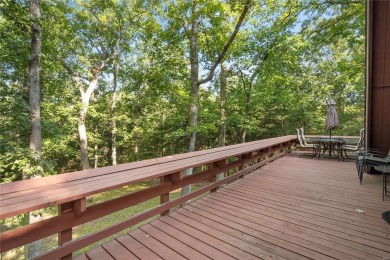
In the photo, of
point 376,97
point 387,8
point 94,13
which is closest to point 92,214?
point 376,97

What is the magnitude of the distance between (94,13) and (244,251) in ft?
39.2

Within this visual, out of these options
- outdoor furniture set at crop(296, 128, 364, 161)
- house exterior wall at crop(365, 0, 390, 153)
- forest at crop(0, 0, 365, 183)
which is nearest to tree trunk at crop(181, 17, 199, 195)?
forest at crop(0, 0, 365, 183)

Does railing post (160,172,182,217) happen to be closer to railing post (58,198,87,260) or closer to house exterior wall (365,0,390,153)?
railing post (58,198,87,260)

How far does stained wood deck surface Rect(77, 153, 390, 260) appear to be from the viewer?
2027 millimetres

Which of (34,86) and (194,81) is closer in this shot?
(34,86)

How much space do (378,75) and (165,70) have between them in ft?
21.0

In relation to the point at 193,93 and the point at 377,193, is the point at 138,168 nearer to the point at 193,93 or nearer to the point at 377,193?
the point at 377,193

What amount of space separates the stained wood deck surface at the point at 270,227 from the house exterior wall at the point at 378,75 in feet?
4.42

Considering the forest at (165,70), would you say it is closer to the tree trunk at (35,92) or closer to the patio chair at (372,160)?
the tree trunk at (35,92)

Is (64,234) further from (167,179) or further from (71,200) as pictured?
(167,179)

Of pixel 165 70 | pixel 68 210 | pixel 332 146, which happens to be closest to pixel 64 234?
pixel 68 210

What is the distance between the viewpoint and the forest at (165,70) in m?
5.75

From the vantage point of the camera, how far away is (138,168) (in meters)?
2.68

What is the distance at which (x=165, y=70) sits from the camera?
8336mm
